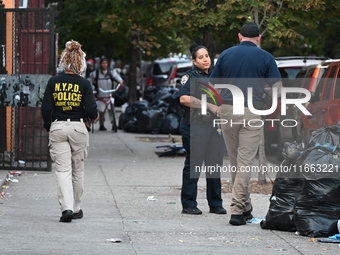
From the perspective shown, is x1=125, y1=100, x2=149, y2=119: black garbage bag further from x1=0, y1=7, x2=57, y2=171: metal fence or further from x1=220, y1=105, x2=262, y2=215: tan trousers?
x1=220, y1=105, x2=262, y2=215: tan trousers

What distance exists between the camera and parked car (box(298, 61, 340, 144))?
1151 cm

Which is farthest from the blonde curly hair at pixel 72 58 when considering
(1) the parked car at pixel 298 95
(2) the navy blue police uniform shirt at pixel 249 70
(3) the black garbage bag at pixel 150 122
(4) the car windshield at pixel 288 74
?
(3) the black garbage bag at pixel 150 122

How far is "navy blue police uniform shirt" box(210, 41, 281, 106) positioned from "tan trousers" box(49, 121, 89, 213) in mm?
1588

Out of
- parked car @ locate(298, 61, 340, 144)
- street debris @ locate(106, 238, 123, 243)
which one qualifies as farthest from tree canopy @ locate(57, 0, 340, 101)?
street debris @ locate(106, 238, 123, 243)

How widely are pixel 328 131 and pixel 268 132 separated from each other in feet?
25.1

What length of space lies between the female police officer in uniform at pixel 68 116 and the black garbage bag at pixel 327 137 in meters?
2.35

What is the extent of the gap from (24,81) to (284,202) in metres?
5.57

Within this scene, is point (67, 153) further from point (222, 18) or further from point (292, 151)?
point (222, 18)

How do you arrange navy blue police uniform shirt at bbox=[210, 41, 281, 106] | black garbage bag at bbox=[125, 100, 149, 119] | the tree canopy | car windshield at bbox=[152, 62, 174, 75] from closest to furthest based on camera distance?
navy blue police uniform shirt at bbox=[210, 41, 281, 106]
the tree canopy
black garbage bag at bbox=[125, 100, 149, 119]
car windshield at bbox=[152, 62, 174, 75]

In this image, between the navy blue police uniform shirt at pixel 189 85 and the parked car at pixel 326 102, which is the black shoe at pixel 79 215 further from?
the parked car at pixel 326 102

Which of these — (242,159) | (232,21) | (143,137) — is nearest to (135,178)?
(232,21)

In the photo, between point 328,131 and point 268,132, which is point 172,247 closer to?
point 328,131

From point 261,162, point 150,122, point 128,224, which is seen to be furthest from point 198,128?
point 150,122

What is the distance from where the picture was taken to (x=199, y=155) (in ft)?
27.9
